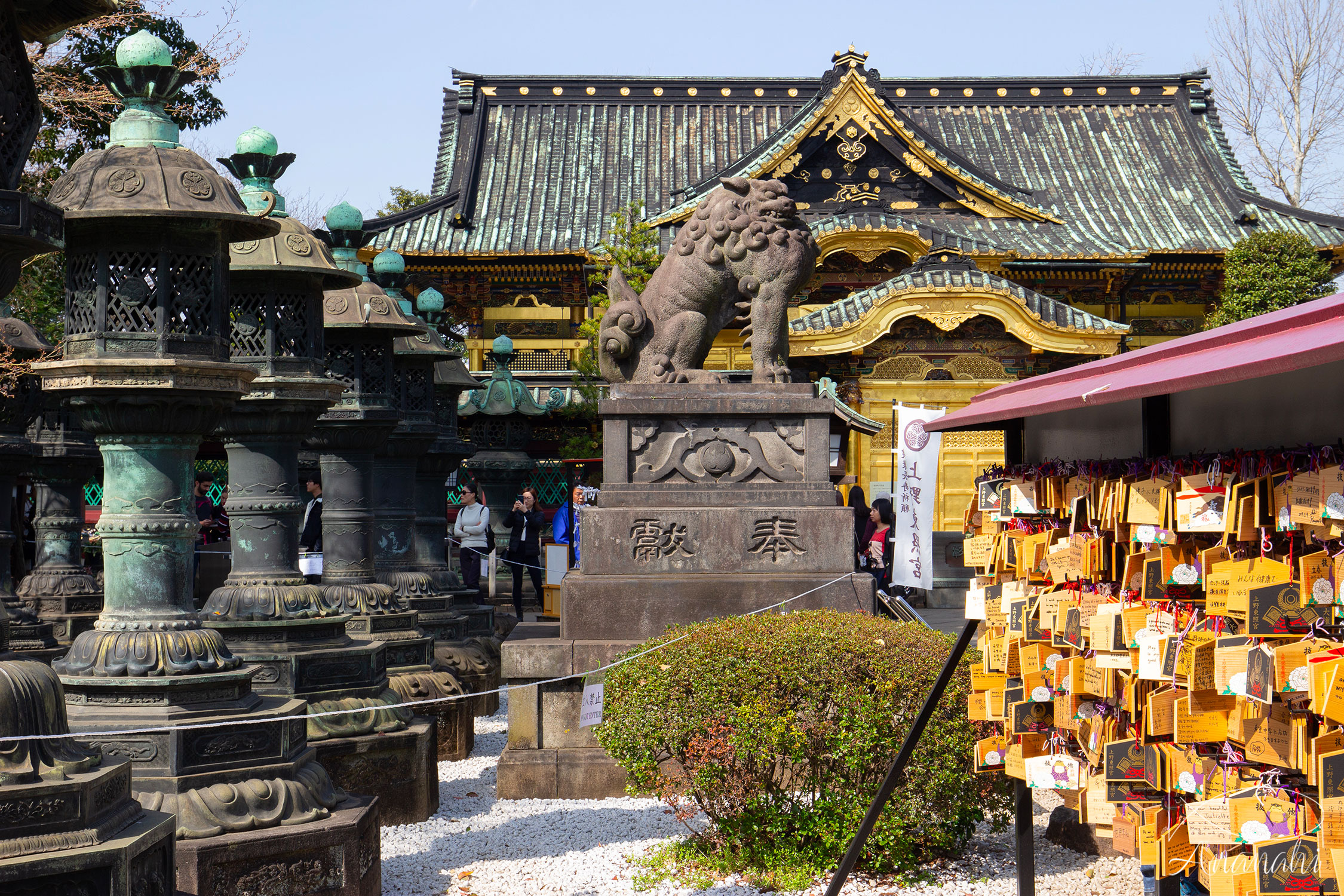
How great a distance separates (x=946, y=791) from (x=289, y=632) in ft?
11.9

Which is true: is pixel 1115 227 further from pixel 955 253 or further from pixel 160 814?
pixel 160 814

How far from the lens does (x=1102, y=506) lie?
356 cm

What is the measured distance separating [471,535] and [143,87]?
9925 millimetres

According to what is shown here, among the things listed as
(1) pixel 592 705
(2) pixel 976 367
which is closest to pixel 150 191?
(1) pixel 592 705

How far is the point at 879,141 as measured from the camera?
69.7 ft

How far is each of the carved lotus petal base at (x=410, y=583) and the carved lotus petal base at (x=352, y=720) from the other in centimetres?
262

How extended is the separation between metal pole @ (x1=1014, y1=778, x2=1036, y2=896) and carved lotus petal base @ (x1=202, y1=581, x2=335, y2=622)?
3949mm

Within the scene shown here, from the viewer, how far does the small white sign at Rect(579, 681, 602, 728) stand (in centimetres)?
573

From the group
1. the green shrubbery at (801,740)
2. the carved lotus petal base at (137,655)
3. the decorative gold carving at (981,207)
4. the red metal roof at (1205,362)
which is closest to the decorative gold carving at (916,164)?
the decorative gold carving at (981,207)

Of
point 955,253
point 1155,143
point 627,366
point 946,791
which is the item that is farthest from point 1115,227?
point 946,791

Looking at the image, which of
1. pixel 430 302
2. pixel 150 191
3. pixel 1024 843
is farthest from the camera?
pixel 430 302

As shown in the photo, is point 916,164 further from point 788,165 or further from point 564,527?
point 564,527

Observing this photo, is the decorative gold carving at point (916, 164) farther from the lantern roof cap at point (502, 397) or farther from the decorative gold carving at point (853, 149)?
the lantern roof cap at point (502, 397)

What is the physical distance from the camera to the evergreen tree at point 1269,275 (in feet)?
64.2
